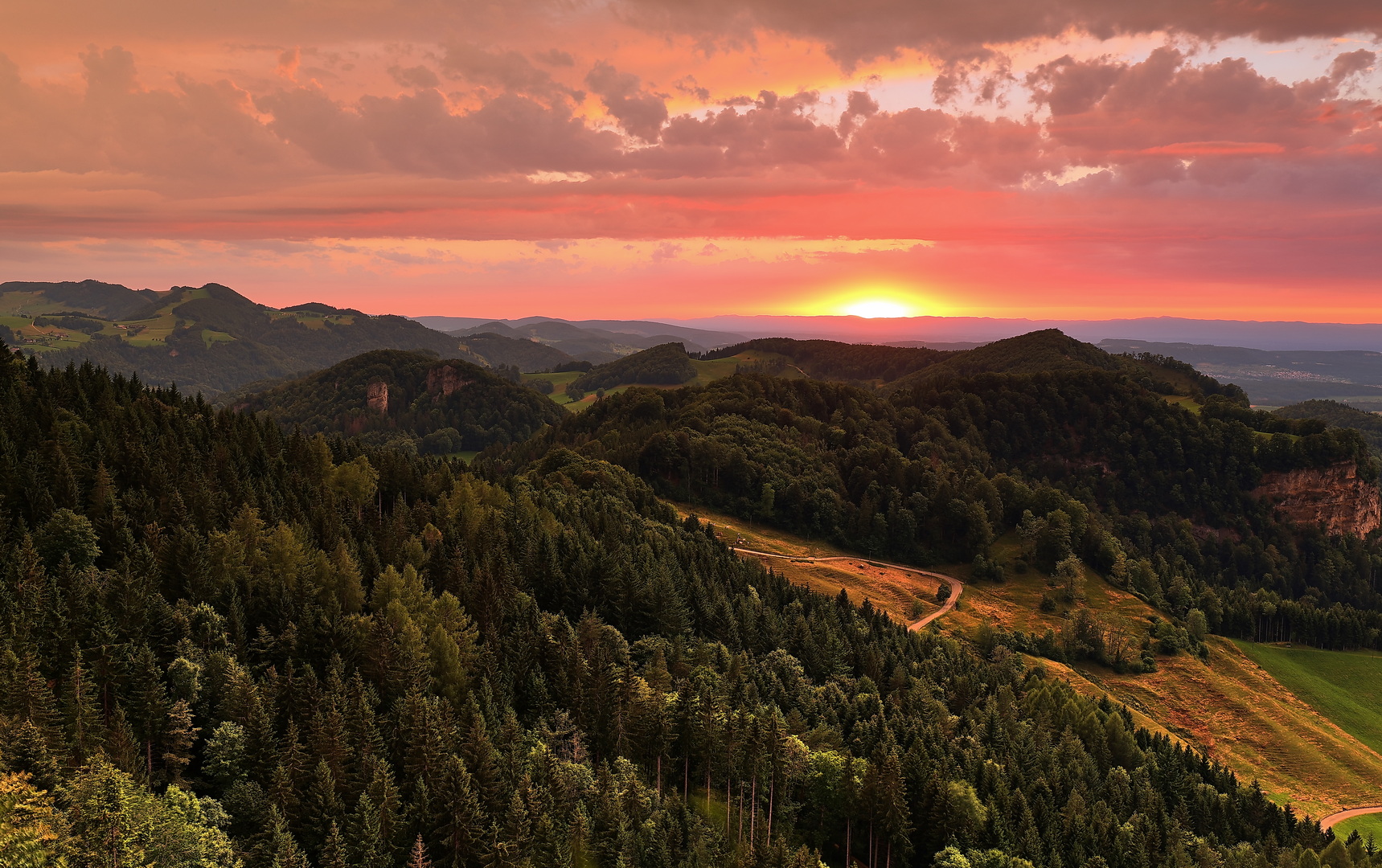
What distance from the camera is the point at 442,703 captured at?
6562 cm

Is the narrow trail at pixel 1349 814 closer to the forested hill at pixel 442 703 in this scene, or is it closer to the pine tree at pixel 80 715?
the forested hill at pixel 442 703

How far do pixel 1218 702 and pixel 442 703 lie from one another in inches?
6441

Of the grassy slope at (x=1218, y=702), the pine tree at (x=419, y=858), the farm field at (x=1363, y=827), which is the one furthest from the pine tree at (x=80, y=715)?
the farm field at (x=1363, y=827)

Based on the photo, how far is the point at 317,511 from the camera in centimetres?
9775

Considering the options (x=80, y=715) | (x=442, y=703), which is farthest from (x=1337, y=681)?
(x=80, y=715)

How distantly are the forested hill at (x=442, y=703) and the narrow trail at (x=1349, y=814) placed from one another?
1755cm

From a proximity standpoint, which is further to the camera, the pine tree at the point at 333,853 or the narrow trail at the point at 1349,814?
the narrow trail at the point at 1349,814

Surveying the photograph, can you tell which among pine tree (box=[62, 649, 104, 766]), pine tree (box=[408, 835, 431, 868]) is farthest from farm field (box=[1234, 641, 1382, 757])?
pine tree (box=[62, 649, 104, 766])

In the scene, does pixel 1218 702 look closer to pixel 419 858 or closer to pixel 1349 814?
pixel 1349 814

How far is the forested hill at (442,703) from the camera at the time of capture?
50594mm

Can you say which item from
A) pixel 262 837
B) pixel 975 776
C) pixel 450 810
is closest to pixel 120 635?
pixel 262 837

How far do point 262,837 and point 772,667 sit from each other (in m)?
66.1

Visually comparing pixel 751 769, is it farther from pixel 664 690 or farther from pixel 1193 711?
pixel 1193 711

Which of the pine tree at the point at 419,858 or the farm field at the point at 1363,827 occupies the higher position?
the pine tree at the point at 419,858
